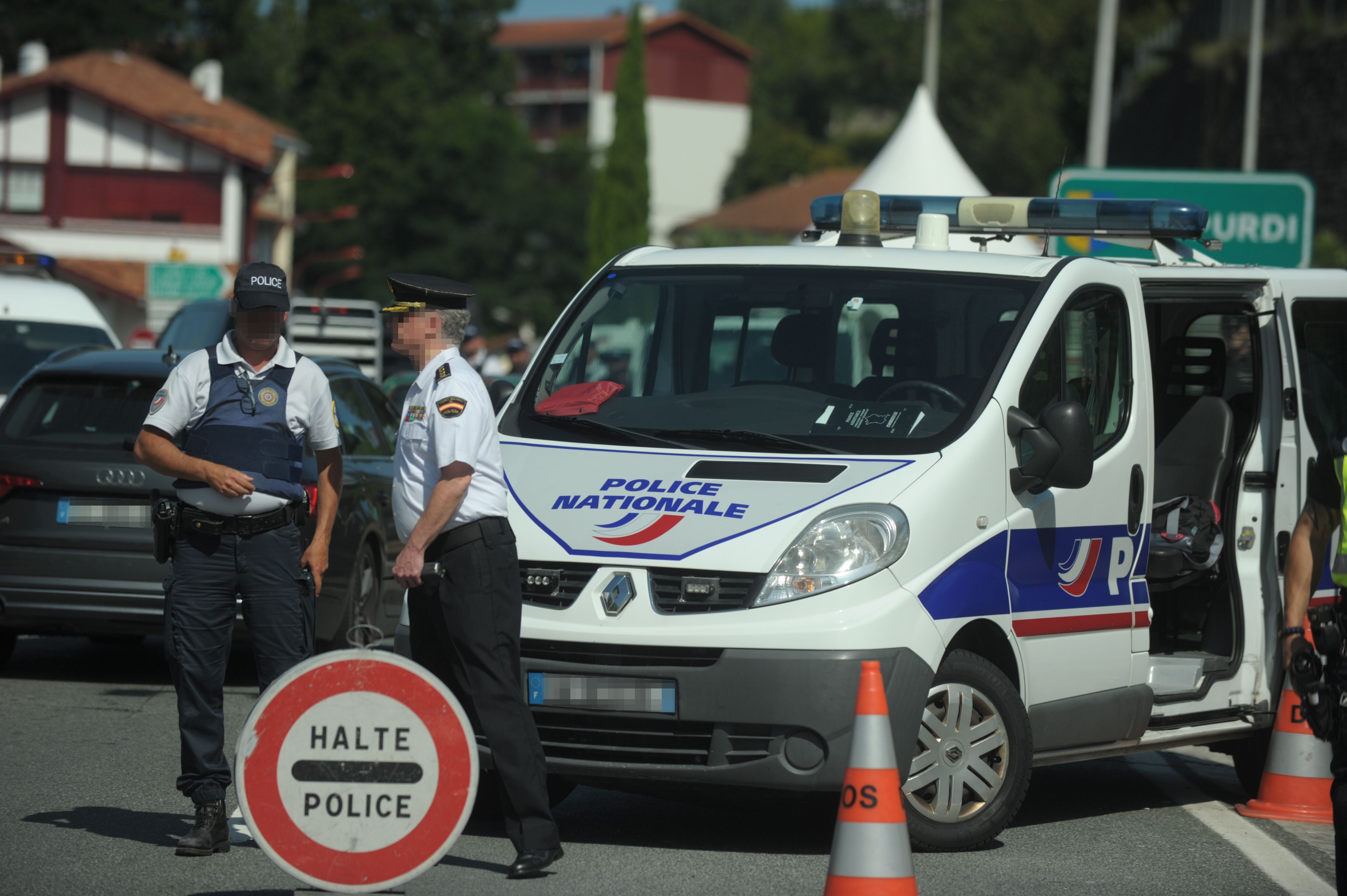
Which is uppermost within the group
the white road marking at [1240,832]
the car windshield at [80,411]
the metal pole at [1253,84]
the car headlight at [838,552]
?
the metal pole at [1253,84]

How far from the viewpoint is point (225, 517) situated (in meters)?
6.15

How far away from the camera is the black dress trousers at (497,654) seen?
5773mm

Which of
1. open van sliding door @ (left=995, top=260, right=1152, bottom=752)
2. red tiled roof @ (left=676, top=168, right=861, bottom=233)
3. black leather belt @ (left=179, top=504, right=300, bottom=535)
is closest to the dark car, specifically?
black leather belt @ (left=179, top=504, right=300, bottom=535)

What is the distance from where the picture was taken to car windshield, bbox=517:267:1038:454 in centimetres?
672

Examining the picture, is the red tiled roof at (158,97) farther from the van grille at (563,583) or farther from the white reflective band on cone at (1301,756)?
the van grille at (563,583)

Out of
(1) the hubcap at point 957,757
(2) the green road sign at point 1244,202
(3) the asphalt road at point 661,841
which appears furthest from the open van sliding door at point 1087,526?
(2) the green road sign at point 1244,202

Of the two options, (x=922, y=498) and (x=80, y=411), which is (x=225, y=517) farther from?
(x=80, y=411)

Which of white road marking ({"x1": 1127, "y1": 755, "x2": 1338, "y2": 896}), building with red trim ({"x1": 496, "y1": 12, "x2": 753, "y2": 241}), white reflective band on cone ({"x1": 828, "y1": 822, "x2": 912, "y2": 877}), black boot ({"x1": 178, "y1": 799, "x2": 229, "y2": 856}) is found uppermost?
building with red trim ({"x1": 496, "y1": 12, "x2": 753, "y2": 241})

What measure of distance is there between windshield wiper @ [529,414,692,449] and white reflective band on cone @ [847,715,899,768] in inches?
60.3

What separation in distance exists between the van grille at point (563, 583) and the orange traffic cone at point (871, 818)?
112 centimetres

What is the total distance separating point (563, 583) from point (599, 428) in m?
0.84

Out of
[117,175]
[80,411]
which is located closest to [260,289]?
[80,411]

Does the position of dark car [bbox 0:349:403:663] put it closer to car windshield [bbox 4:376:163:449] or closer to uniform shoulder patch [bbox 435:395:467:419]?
car windshield [bbox 4:376:163:449]

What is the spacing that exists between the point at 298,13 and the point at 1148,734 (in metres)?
91.5
